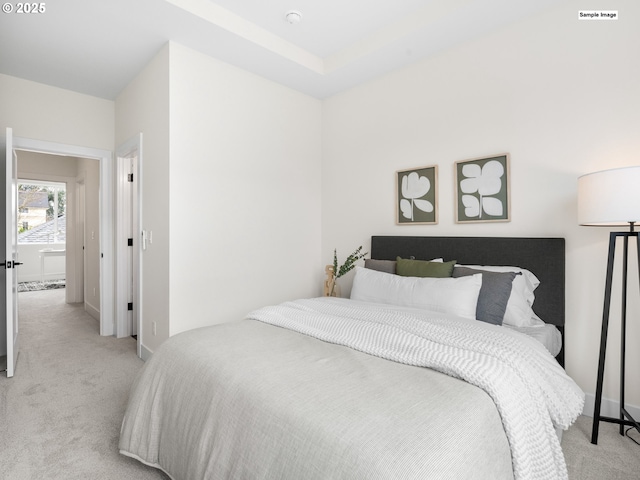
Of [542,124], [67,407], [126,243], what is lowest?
[67,407]

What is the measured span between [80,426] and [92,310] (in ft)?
11.4

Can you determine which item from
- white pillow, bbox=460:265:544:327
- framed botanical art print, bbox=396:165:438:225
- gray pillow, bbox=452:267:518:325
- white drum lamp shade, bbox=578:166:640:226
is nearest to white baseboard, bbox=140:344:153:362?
framed botanical art print, bbox=396:165:438:225

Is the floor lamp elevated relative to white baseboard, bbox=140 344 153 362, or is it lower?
elevated

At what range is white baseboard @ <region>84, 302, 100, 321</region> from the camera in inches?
194

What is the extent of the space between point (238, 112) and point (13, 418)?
9.48ft

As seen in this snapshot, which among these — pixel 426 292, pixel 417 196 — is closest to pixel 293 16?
pixel 417 196

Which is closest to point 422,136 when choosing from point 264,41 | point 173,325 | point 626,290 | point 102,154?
point 264,41

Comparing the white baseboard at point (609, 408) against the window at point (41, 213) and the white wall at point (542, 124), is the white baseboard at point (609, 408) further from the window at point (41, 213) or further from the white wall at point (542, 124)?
the window at point (41, 213)

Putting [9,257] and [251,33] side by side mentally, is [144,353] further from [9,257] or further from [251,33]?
[251,33]

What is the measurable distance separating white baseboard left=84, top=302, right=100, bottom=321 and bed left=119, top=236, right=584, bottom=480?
365 centimetres

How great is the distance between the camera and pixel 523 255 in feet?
8.59

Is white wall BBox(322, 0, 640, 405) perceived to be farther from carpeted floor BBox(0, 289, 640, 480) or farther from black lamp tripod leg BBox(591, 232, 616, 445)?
carpeted floor BBox(0, 289, 640, 480)

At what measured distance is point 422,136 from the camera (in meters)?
3.30

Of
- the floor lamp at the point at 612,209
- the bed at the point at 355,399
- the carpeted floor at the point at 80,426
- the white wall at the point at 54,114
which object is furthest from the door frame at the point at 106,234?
the floor lamp at the point at 612,209
